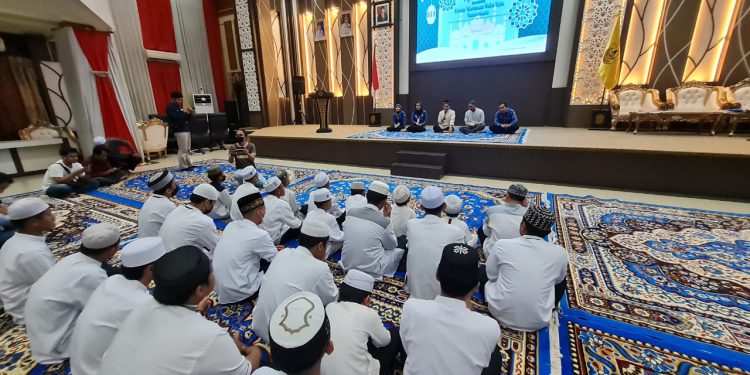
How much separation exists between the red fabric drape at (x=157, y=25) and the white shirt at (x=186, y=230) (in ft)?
27.6

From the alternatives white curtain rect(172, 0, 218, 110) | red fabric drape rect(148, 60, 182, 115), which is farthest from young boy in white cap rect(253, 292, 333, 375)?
white curtain rect(172, 0, 218, 110)

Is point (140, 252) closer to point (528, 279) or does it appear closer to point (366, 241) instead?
point (366, 241)

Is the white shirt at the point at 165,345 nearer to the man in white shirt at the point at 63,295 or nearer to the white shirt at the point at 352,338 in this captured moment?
the white shirt at the point at 352,338

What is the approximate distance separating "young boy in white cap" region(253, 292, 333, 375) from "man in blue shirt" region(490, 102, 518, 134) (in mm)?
5999

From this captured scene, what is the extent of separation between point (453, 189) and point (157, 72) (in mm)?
8824

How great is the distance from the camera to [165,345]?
92cm

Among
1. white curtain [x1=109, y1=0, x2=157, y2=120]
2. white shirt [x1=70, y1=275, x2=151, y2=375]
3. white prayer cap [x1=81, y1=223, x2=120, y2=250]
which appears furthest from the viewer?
white curtain [x1=109, y1=0, x2=157, y2=120]

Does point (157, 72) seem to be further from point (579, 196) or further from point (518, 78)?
point (579, 196)

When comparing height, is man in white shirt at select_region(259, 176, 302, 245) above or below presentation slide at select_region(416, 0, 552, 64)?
below

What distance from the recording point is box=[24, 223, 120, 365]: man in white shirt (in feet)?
4.68

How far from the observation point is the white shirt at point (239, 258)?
6.16 feet

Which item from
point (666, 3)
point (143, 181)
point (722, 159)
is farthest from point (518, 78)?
point (143, 181)

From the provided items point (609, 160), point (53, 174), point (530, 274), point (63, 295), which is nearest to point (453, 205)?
point (530, 274)

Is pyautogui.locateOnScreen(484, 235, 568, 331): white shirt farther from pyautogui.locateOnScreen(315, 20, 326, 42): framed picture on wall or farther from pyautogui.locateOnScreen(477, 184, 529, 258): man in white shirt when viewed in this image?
pyautogui.locateOnScreen(315, 20, 326, 42): framed picture on wall
